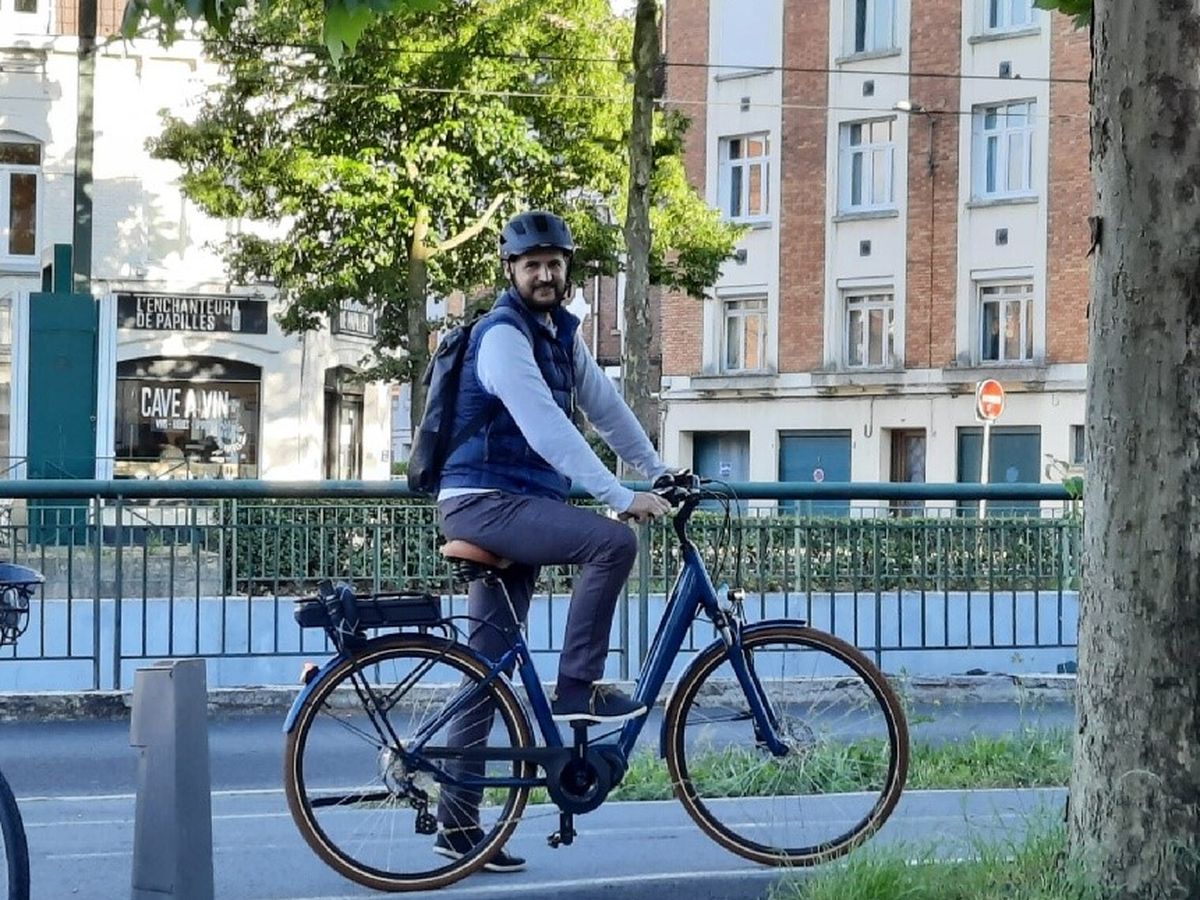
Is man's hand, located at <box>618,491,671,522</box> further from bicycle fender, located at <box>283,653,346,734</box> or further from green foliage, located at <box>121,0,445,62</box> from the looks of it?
green foliage, located at <box>121,0,445,62</box>

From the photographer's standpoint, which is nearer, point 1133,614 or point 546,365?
point 1133,614

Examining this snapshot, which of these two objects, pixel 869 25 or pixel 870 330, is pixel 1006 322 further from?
pixel 869 25

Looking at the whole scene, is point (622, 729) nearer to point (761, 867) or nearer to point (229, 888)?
point (761, 867)

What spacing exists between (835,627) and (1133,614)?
692cm

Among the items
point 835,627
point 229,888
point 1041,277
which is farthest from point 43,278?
point 229,888

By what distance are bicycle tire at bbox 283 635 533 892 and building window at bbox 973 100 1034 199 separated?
41645 mm

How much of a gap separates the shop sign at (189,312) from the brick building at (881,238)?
45.8 feet

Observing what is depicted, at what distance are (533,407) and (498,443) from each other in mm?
251

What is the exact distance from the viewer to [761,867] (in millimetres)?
6059

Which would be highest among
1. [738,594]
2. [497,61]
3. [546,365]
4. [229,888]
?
[497,61]

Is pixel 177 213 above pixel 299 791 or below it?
above

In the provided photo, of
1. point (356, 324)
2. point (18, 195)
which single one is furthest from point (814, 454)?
point (18, 195)

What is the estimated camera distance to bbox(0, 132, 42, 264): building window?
39562mm

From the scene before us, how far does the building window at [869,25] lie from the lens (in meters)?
48.3
